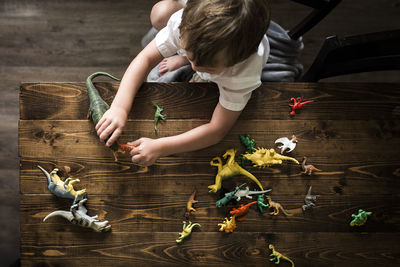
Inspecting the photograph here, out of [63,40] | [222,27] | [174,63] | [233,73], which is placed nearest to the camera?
[222,27]

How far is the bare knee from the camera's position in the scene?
0.94m

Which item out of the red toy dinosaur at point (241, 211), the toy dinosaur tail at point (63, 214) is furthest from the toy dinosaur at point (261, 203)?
the toy dinosaur tail at point (63, 214)

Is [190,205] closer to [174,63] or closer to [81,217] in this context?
[81,217]

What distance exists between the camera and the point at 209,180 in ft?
3.10

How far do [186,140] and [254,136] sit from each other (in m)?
0.23

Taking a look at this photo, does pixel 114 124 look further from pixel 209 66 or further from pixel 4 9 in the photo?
pixel 4 9

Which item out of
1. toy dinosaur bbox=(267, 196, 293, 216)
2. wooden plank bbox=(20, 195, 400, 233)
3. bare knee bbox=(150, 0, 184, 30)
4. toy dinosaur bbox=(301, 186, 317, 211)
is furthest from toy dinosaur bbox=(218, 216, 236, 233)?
bare knee bbox=(150, 0, 184, 30)

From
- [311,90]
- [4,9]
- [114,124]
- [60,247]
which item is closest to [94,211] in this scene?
[60,247]

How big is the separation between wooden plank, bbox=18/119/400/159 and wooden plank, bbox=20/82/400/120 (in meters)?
0.02

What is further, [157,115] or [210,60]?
[157,115]

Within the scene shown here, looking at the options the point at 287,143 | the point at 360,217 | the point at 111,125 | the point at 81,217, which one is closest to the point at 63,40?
the point at 111,125

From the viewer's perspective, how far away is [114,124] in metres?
0.85

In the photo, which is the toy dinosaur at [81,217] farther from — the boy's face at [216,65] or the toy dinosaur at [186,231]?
the boy's face at [216,65]

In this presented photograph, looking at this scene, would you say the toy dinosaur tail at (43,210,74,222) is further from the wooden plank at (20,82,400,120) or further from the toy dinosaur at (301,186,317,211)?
the toy dinosaur at (301,186,317,211)
